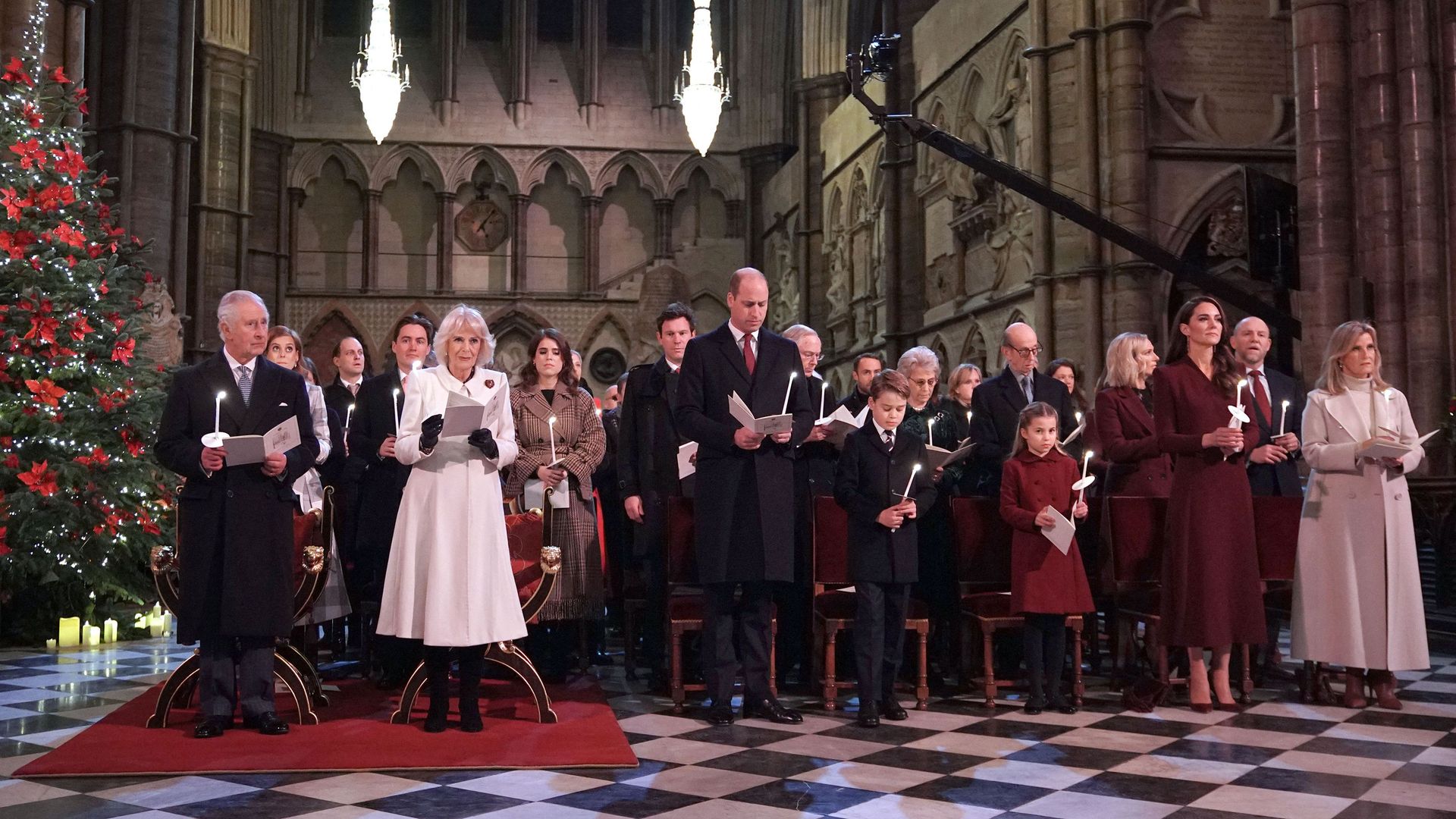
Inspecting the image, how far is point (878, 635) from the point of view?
5387 mm

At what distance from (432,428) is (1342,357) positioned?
3937 millimetres

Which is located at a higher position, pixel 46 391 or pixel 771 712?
pixel 46 391

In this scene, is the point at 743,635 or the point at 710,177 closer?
the point at 743,635

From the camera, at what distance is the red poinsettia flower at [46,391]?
7418 mm

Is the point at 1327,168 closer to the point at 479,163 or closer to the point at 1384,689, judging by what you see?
the point at 1384,689

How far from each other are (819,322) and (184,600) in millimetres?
19932

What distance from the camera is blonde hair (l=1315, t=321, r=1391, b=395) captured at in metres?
5.71

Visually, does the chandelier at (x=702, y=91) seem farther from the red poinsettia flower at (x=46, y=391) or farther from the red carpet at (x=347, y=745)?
the red carpet at (x=347, y=745)

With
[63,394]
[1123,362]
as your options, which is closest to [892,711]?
[1123,362]

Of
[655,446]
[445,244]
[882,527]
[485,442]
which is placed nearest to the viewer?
[485,442]

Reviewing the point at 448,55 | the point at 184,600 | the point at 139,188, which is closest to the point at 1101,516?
the point at 184,600

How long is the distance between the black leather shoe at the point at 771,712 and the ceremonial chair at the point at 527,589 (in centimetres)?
81

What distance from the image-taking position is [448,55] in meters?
28.5

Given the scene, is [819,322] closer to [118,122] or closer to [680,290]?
[680,290]
